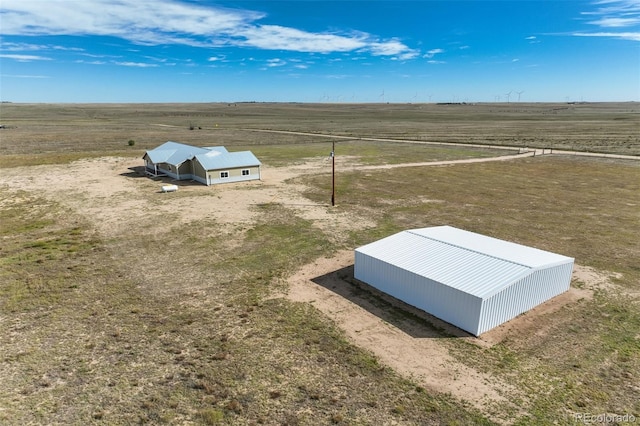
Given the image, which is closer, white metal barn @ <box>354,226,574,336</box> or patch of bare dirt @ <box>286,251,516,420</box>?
patch of bare dirt @ <box>286,251,516,420</box>

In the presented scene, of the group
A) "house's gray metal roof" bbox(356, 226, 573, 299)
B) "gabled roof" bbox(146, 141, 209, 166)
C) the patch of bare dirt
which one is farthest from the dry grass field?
"gabled roof" bbox(146, 141, 209, 166)

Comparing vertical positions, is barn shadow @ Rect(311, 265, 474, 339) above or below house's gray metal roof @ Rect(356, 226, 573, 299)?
below

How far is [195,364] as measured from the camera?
15906 millimetres

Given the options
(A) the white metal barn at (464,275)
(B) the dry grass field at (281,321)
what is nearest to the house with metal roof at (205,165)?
(B) the dry grass field at (281,321)

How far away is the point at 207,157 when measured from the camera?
5153cm

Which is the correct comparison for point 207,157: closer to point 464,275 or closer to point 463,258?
point 463,258

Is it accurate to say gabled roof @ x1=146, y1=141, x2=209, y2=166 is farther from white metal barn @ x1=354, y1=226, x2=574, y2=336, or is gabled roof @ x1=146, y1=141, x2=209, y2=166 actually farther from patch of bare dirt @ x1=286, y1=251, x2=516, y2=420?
white metal barn @ x1=354, y1=226, x2=574, y2=336

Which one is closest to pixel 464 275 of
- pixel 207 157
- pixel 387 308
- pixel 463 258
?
pixel 463 258

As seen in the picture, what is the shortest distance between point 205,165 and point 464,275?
3857 cm

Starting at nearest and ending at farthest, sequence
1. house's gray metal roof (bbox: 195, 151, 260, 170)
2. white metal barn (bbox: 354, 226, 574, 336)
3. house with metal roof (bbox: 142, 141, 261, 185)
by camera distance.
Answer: white metal barn (bbox: 354, 226, 574, 336)
house's gray metal roof (bbox: 195, 151, 260, 170)
house with metal roof (bbox: 142, 141, 261, 185)

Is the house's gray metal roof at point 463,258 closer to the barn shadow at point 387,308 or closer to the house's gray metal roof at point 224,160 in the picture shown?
the barn shadow at point 387,308

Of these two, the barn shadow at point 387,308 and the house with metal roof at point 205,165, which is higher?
the house with metal roof at point 205,165

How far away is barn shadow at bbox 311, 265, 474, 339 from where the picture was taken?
723 inches

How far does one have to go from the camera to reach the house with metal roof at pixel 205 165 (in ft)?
166
